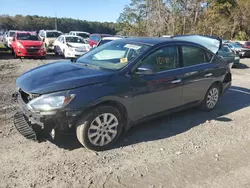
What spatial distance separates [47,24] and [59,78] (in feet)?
234

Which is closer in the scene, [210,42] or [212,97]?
[212,97]

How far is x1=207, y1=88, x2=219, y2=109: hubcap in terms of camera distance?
5570 millimetres

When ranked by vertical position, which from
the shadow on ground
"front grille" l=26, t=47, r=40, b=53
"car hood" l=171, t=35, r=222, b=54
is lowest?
the shadow on ground

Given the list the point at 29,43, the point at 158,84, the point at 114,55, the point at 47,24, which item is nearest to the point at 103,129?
the point at 158,84

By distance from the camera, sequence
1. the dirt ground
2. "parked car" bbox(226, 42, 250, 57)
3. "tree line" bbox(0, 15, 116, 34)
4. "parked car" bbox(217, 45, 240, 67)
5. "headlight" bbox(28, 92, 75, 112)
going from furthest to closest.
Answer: "tree line" bbox(0, 15, 116, 34) → "parked car" bbox(226, 42, 250, 57) → "parked car" bbox(217, 45, 240, 67) → "headlight" bbox(28, 92, 75, 112) → the dirt ground

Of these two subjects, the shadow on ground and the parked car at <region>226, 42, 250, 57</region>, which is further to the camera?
the parked car at <region>226, 42, 250, 57</region>

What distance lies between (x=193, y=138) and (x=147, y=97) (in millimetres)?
1109

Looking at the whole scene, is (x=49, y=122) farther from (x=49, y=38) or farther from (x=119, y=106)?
(x=49, y=38)

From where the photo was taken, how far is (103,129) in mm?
3648

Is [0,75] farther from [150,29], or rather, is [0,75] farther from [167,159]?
[150,29]

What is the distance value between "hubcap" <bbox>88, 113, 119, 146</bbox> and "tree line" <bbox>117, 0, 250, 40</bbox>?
3404 cm

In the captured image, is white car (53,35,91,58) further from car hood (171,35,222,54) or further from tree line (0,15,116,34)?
tree line (0,15,116,34)

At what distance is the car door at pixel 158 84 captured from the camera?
3.96 meters

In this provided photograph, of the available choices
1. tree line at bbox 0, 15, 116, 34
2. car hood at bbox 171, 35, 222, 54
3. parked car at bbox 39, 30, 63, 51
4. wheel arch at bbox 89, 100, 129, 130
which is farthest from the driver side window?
tree line at bbox 0, 15, 116, 34
